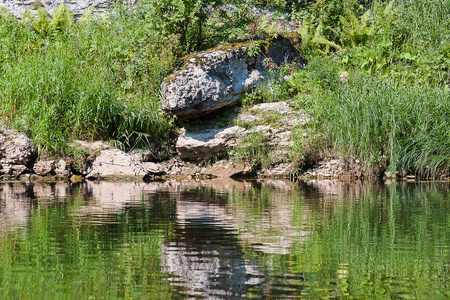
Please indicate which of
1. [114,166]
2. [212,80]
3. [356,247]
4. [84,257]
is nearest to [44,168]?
[114,166]

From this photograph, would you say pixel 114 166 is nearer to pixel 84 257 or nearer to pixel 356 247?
pixel 84 257

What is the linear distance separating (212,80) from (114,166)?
9.58 ft

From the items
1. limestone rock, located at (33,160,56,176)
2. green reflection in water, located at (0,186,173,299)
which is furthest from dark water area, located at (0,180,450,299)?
limestone rock, located at (33,160,56,176)

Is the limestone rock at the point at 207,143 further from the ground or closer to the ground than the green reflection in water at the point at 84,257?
further from the ground

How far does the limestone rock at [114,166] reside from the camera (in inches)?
408

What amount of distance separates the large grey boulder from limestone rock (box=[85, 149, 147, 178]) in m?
1.53

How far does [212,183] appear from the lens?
9.84 m

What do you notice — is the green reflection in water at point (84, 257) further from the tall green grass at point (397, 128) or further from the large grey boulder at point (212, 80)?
the tall green grass at point (397, 128)

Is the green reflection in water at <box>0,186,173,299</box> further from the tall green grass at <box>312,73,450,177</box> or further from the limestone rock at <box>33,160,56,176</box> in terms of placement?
the tall green grass at <box>312,73,450,177</box>

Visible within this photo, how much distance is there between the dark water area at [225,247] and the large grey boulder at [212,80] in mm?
4154

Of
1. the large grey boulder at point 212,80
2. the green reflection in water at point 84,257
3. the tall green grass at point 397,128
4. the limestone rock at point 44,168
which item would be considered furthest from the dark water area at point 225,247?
the large grey boulder at point 212,80

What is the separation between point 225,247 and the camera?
3859 millimetres

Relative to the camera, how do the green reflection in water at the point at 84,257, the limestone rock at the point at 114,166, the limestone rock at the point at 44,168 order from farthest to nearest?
the limestone rock at the point at 114,166 < the limestone rock at the point at 44,168 < the green reflection in water at the point at 84,257

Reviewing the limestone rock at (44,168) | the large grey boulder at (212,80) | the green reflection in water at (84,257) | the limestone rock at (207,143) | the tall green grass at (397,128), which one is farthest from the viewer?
the limestone rock at (207,143)
